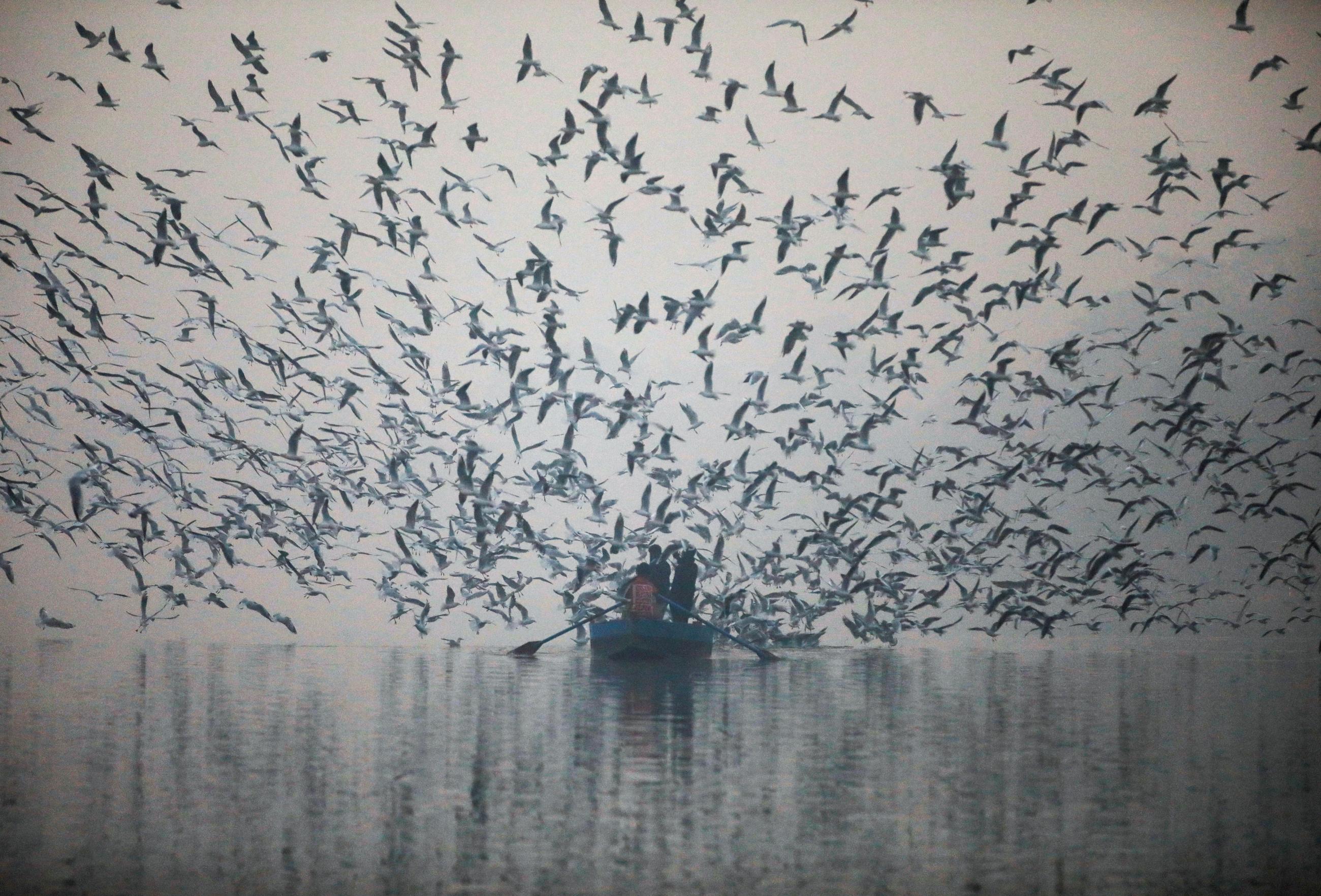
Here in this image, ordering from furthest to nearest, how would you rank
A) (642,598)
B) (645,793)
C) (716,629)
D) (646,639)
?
(716,629)
(642,598)
(646,639)
(645,793)

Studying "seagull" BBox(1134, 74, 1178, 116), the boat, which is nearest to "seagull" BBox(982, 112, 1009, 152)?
"seagull" BBox(1134, 74, 1178, 116)

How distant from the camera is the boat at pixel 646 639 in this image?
5775cm

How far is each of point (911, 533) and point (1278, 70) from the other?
25217 mm

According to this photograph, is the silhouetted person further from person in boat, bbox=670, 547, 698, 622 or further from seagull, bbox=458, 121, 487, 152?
seagull, bbox=458, 121, 487, 152

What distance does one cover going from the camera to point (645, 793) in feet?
72.2

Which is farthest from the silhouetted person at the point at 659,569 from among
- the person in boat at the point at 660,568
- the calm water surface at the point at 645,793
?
the calm water surface at the point at 645,793

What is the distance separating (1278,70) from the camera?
110 feet

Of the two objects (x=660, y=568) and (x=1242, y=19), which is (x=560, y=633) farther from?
(x=1242, y=19)

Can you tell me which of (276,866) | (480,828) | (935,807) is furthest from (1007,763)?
(276,866)

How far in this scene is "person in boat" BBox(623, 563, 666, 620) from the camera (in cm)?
5925

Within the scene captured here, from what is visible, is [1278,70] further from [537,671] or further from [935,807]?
[537,671]

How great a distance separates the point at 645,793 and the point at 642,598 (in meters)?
37.5

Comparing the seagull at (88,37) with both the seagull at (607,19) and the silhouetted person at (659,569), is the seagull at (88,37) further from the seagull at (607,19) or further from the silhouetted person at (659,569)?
the silhouetted person at (659,569)

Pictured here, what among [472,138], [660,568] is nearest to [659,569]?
[660,568]
